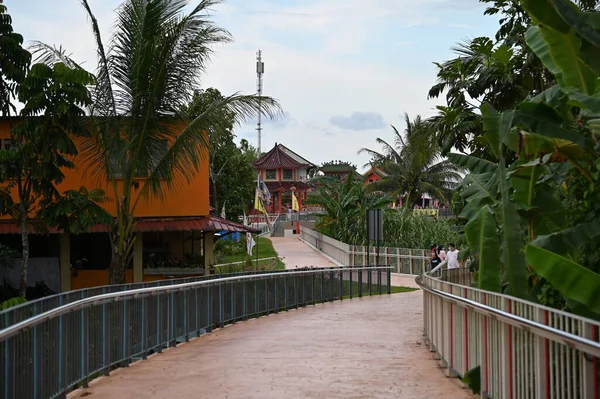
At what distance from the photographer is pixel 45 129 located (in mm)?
20328

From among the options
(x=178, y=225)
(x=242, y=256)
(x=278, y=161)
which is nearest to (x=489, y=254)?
(x=178, y=225)

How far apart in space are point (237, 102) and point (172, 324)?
29.5 feet

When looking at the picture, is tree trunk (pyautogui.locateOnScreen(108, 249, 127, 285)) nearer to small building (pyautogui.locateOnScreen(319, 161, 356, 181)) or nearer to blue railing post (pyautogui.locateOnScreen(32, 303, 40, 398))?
blue railing post (pyautogui.locateOnScreen(32, 303, 40, 398))

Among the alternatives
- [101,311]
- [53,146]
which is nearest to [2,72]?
[53,146]

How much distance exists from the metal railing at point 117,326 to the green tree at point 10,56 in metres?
8.14

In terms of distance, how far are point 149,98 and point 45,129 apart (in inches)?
103

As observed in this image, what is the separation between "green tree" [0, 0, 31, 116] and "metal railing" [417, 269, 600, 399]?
1379 cm

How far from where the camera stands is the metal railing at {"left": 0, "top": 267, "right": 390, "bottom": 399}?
23.0 ft

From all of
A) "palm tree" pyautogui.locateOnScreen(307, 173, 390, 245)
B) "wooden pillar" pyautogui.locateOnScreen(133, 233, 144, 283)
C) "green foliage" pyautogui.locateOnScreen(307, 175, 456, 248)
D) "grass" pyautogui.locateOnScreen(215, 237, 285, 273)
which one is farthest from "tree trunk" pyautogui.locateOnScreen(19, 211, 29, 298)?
"palm tree" pyautogui.locateOnScreen(307, 173, 390, 245)

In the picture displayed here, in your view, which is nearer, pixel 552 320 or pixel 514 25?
pixel 552 320

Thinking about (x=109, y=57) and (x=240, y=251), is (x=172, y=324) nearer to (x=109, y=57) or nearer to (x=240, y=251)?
(x=109, y=57)

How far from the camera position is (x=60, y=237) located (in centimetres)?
2572

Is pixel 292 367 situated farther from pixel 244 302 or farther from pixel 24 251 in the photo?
pixel 24 251

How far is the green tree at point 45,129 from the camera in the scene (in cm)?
1984
